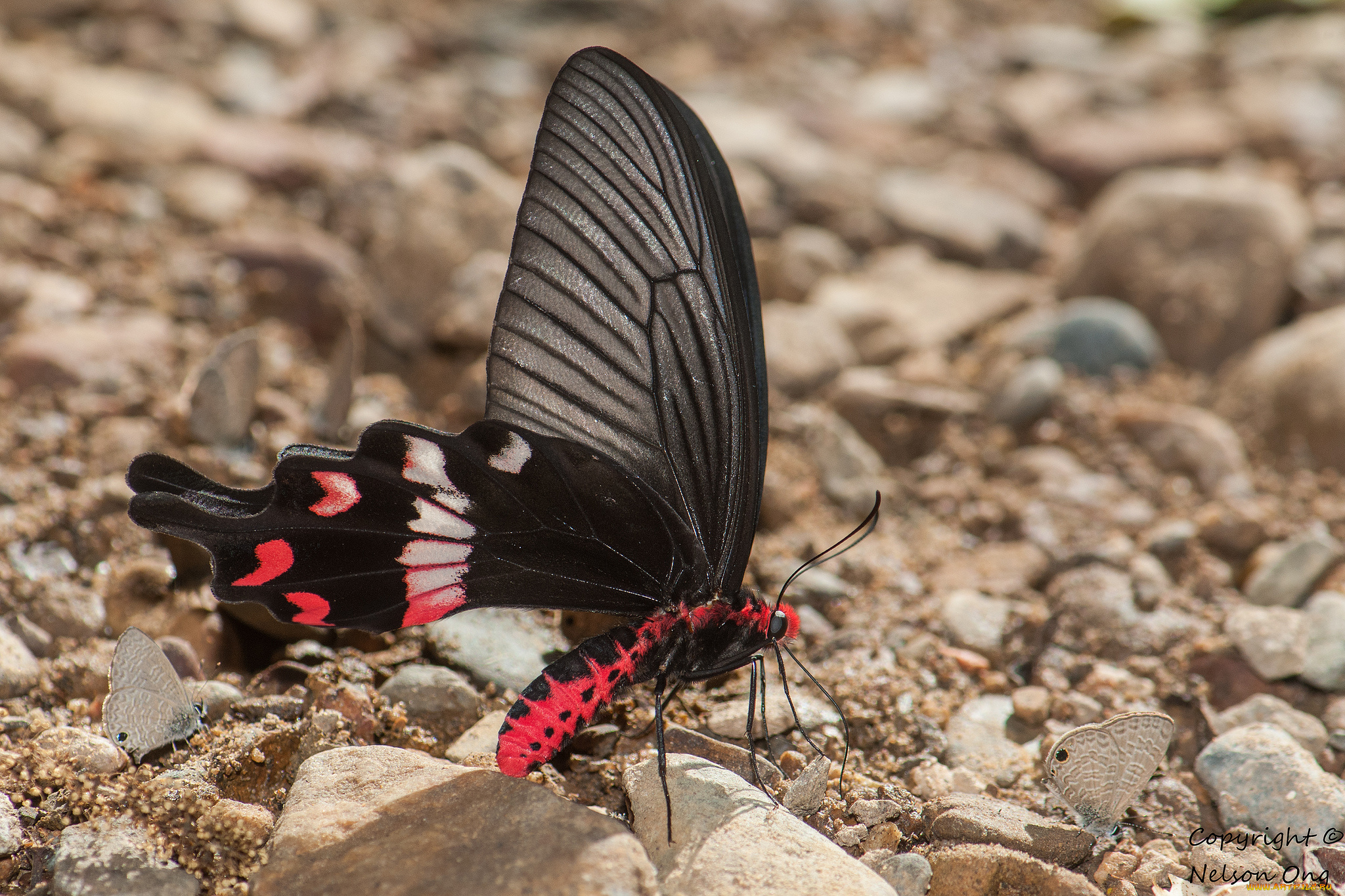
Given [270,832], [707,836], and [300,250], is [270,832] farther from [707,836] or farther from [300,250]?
[300,250]

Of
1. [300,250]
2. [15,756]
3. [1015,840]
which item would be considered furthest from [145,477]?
[300,250]

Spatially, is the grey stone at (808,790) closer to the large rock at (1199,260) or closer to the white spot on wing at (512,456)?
the white spot on wing at (512,456)

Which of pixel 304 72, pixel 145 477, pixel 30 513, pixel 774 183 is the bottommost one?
pixel 30 513

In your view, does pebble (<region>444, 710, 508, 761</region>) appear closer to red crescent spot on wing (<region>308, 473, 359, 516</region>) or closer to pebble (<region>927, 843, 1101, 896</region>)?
red crescent spot on wing (<region>308, 473, 359, 516</region>)

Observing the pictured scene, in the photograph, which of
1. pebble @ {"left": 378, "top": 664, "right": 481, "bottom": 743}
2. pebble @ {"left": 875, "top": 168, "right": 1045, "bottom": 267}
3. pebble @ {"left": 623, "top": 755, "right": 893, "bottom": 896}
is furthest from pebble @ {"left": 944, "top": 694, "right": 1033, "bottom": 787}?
pebble @ {"left": 875, "top": 168, "right": 1045, "bottom": 267}

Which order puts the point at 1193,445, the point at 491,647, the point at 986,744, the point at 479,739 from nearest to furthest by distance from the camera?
the point at 479,739 → the point at 986,744 → the point at 491,647 → the point at 1193,445

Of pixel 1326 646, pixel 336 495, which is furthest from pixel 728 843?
pixel 1326 646

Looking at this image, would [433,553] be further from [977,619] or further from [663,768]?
[977,619]
